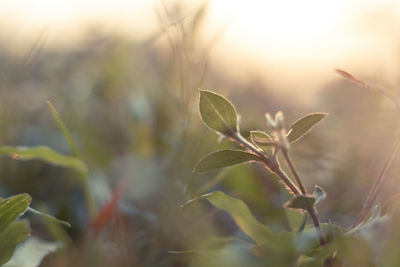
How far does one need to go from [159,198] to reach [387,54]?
0.68 meters

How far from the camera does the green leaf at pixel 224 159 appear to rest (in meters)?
0.46

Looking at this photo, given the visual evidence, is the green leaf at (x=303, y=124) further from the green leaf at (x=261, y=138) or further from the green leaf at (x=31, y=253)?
the green leaf at (x=31, y=253)

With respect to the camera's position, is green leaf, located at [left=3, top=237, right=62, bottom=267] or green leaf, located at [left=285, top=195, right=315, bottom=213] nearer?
green leaf, located at [left=285, top=195, right=315, bottom=213]

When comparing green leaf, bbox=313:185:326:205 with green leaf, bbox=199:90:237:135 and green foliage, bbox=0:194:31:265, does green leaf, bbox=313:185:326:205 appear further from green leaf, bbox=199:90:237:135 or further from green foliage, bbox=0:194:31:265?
green foliage, bbox=0:194:31:265

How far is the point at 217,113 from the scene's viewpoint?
45 cm

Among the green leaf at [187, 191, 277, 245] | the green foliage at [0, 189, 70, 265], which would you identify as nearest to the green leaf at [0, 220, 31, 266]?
the green foliage at [0, 189, 70, 265]

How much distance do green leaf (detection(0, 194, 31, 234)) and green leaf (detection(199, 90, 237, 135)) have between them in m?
0.20

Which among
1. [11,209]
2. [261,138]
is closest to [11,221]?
[11,209]

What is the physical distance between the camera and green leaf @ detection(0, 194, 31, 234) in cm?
51

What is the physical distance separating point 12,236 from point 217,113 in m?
0.25

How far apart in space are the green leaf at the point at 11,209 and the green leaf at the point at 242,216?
182mm

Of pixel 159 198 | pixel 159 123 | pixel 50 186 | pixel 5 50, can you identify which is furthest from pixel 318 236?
pixel 5 50

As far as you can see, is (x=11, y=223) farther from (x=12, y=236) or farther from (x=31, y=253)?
(x=31, y=253)

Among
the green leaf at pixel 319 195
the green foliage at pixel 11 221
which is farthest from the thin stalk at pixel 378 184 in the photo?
the green foliage at pixel 11 221
